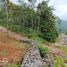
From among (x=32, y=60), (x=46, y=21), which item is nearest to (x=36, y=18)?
(x=46, y=21)

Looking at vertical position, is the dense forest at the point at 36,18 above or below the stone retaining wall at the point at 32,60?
above

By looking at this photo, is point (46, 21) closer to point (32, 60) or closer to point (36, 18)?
point (36, 18)

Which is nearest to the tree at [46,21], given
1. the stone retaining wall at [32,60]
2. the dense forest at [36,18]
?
the dense forest at [36,18]

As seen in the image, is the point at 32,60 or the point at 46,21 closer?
the point at 32,60

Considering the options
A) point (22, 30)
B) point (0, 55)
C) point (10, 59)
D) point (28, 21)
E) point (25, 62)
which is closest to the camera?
point (25, 62)

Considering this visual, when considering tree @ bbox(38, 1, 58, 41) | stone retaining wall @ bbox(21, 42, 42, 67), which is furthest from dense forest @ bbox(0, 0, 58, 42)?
stone retaining wall @ bbox(21, 42, 42, 67)

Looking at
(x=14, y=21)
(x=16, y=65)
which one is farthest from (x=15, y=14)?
(x=16, y=65)

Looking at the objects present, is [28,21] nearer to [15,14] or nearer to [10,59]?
[15,14]

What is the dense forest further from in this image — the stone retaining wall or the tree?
the stone retaining wall

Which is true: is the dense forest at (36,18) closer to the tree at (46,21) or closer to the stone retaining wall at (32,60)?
the tree at (46,21)

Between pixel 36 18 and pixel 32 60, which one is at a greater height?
pixel 36 18

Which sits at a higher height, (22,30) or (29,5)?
(29,5)

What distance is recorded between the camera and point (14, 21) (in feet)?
162

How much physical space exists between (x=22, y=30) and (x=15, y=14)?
5079 mm
